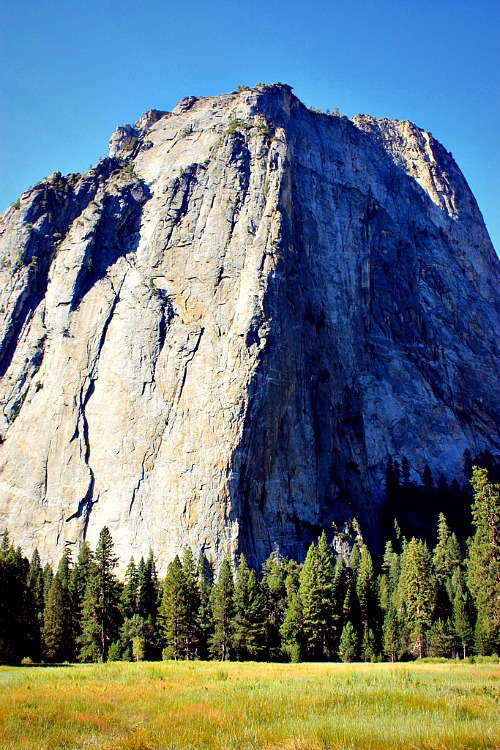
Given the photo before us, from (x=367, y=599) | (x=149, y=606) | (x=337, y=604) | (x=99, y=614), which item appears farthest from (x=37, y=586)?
(x=367, y=599)

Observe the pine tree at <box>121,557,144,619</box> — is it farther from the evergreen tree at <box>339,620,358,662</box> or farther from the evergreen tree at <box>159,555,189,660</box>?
the evergreen tree at <box>339,620,358,662</box>

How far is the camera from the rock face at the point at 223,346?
7588cm

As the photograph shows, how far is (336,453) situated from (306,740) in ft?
248

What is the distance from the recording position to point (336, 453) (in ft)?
289

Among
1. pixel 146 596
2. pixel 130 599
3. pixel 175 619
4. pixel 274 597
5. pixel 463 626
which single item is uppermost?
pixel 274 597

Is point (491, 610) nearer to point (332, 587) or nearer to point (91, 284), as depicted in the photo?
point (332, 587)

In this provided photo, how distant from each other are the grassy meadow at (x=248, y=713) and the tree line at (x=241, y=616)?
17.3 meters

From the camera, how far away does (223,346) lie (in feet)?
264

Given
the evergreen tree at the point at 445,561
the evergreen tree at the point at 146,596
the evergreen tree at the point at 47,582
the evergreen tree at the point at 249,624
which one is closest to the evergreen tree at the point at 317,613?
the evergreen tree at the point at 249,624

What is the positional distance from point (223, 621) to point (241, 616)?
54.7 inches

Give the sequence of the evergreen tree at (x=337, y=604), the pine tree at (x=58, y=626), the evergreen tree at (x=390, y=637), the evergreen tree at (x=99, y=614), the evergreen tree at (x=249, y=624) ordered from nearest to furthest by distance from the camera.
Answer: the evergreen tree at (x=249, y=624), the evergreen tree at (x=99, y=614), the pine tree at (x=58, y=626), the evergreen tree at (x=390, y=637), the evergreen tree at (x=337, y=604)

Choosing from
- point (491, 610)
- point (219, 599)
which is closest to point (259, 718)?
point (491, 610)

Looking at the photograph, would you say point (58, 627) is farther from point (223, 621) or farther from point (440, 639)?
point (440, 639)

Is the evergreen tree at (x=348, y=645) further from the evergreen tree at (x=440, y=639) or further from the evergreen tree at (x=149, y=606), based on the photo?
the evergreen tree at (x=149, y=606)
